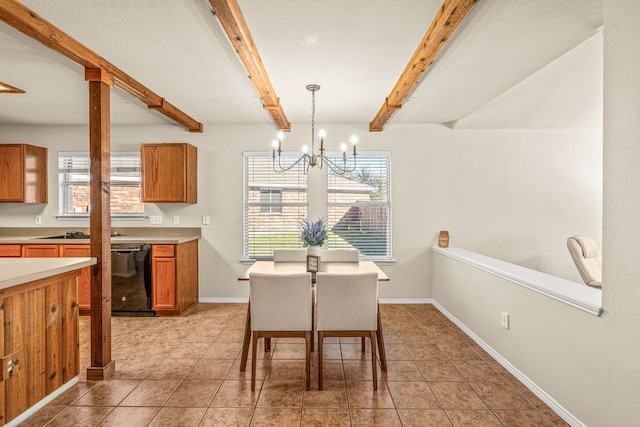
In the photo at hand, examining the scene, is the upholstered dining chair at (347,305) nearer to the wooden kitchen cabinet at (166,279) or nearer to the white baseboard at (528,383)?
the white baseboard at (528,383)

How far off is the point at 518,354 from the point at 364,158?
282 cm

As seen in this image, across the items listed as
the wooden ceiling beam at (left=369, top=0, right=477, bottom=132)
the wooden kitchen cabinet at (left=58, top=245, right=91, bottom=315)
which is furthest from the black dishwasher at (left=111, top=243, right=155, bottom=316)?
the wooden ceiling beam at (left=369, top=0, right=477, bottom=132)

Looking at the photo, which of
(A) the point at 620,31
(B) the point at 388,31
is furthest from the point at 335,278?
(A) the point at 620,31

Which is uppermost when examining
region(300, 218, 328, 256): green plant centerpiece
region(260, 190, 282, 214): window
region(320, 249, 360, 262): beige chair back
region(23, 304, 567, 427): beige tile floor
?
region(260, 190, 282, 214): window

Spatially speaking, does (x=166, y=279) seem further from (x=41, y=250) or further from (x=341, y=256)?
(x=341, y=256)

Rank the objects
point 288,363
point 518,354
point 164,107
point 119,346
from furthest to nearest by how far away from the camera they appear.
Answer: point 164,107 → point 119,346 → point 288,363 → point 518,354

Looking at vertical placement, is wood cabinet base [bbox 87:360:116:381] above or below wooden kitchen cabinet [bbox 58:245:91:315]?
below

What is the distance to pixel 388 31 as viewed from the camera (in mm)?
2166

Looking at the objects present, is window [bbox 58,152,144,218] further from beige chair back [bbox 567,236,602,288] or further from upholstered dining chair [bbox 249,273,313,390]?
beige chair back [bbox 567,236,602,288]

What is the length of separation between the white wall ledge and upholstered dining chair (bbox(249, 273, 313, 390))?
156 cm

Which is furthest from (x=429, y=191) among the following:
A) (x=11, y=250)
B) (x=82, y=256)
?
(x=11, y=250)

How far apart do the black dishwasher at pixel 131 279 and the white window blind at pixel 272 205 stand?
4.11 feet

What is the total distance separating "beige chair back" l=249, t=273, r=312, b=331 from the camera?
2.20 m

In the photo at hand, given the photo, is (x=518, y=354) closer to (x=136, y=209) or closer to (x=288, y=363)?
(x=288, y=363)
